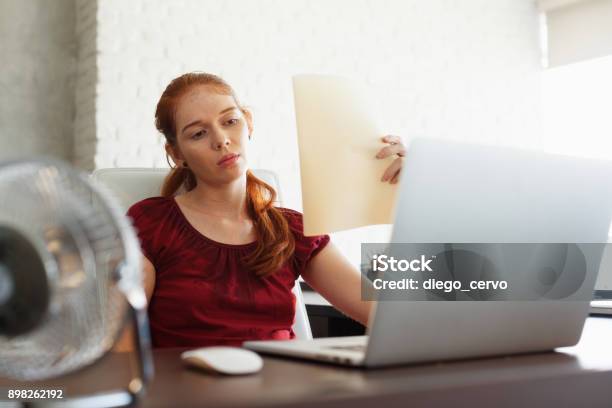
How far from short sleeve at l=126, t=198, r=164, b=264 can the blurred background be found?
1896 millimetres

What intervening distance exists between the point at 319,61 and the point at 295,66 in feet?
0.54

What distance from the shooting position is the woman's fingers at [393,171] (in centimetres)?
105

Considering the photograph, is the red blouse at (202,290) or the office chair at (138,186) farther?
the office chair at (138,186)

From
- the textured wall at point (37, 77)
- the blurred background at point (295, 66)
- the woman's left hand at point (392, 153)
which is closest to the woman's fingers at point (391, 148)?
the woman's left hand at point (392, 153)

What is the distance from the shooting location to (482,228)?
0.85 metres

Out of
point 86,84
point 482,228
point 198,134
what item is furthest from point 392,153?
point 86,84

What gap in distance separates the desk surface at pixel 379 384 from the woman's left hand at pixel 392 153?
0.30 meters

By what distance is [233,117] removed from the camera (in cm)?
162

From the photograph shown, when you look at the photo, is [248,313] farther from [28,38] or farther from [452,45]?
[452,45]

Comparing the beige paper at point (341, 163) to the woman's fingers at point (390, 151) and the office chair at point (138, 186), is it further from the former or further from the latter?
the office chair at point (138, 186)

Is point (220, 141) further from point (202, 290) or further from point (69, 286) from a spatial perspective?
point (69, 286)

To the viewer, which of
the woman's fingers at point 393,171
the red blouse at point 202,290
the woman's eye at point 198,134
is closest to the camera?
the woman's fingers at point 393,171

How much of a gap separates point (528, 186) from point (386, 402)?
330mm

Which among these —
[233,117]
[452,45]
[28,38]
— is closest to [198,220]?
[233,117]
